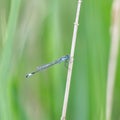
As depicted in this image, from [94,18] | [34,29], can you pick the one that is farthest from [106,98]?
[34,29]

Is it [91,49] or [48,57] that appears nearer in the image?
[91,49]

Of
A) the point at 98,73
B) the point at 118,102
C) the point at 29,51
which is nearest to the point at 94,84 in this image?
the point at 98,73

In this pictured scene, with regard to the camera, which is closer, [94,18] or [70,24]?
[94,18]

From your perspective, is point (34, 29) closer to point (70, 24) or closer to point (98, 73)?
point (70, 24)

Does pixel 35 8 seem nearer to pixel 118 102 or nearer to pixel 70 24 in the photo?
pixel 70 24

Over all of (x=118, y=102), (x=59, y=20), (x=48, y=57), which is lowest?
(x=118, y=102)

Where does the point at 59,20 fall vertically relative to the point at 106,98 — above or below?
above
